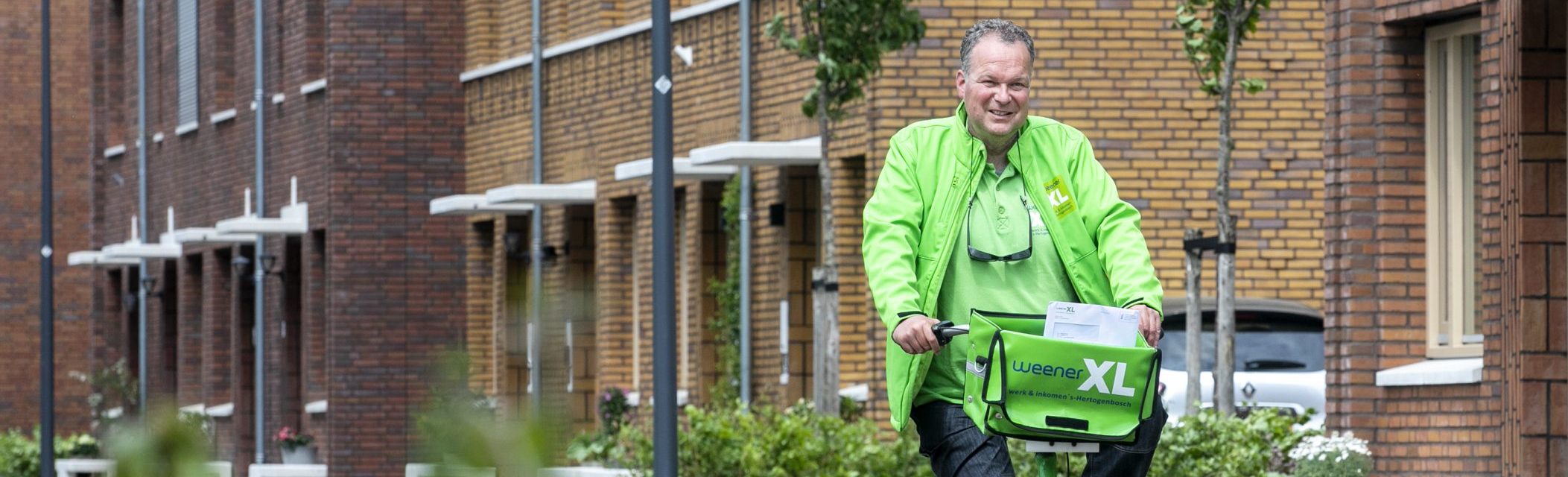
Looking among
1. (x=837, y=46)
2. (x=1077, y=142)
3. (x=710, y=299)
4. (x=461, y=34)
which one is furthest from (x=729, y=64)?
(x=1077, y=142)

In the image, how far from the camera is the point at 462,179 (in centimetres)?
2994

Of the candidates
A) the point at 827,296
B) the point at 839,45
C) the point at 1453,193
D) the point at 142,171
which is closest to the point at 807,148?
the point at 827,296

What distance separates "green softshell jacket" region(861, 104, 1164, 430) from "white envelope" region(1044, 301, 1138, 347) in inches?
6.1

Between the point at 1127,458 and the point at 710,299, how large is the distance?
57.7 ft

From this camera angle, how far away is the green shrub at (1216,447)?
1276 cm

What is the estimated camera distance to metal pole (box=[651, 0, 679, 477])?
12.0m

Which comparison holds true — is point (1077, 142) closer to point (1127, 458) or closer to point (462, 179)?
point (1127, 458)

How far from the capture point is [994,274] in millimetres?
6230

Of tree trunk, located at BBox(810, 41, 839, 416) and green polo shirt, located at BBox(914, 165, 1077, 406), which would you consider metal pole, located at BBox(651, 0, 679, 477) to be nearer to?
tree trunk, located at BBox(810, 41, 839, 416)

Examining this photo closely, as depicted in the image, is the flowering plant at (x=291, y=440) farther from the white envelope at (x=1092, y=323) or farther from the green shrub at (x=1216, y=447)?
the white envelope at (x=1092, y=323)

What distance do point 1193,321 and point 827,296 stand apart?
3170 mm

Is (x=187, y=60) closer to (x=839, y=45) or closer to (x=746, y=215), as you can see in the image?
(x=746, y=215)

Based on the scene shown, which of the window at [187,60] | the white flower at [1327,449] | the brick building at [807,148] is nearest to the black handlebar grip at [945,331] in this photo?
the white flower at [1327,449]

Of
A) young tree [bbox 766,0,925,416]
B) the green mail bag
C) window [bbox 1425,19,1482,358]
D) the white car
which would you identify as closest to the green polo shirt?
the green mail bag
